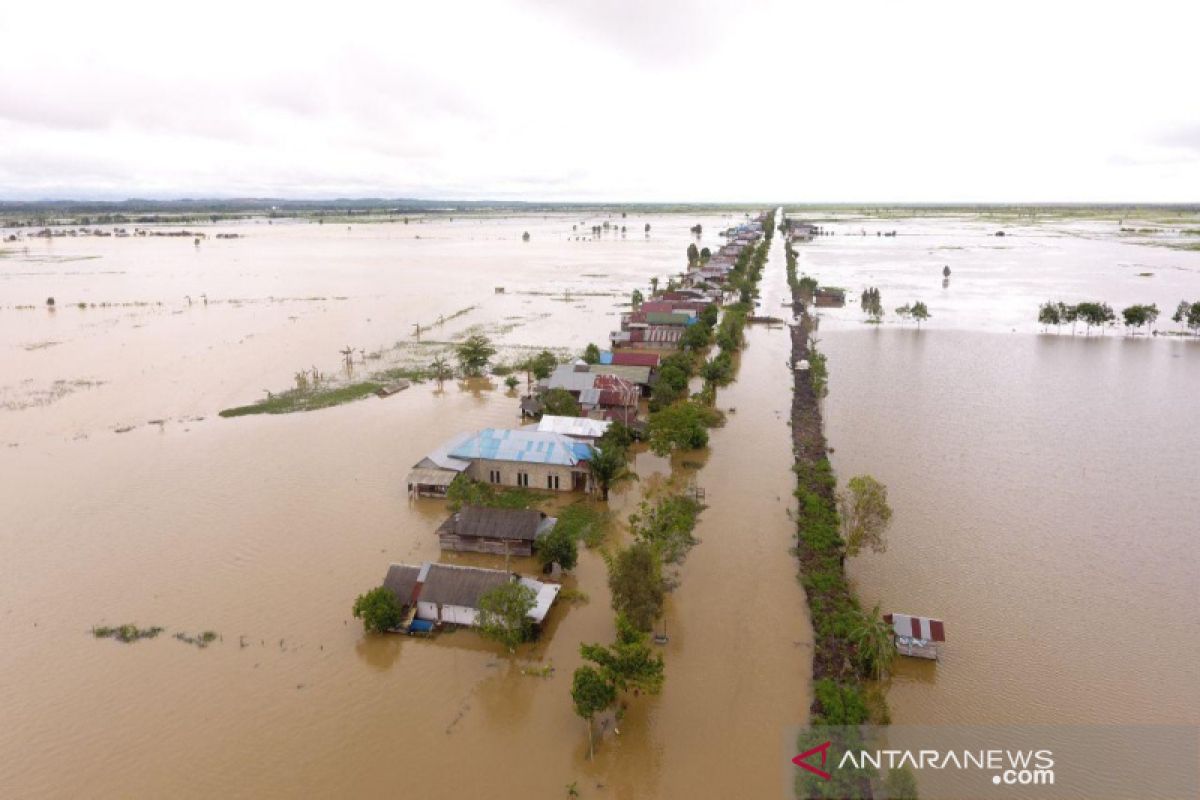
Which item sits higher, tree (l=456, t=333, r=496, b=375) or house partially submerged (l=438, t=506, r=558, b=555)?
tree (l=456, t=333, r=496, b=375)

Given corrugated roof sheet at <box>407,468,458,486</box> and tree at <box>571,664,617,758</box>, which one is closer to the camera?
tree at <box>571,664,617,758</box>

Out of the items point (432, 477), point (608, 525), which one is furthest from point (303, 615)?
point (608, 525)

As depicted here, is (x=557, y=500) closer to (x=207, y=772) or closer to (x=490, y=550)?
(x=490, y=550)

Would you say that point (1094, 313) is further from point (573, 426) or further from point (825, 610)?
point (825, 610)

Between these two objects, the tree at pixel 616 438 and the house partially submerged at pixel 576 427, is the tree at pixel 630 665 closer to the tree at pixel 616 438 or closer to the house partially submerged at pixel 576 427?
the tree at pixel 616 438

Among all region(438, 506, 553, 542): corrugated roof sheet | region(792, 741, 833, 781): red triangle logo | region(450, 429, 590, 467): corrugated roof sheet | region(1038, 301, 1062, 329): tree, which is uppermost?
region(1038, 301, 1062, 329): tree

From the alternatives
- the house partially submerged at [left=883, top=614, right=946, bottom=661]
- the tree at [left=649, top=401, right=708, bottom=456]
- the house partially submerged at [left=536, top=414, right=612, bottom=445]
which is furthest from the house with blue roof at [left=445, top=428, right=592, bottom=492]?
the house partially submerged at [left=883, top=614, right=946, bottom=661]

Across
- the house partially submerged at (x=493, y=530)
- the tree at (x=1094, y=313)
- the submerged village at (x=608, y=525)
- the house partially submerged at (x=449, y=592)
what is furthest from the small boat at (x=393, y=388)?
the tree at (x=1094, y=313)

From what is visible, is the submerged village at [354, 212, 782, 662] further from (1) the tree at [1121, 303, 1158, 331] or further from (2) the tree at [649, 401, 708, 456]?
(1) the tree at [1121, 303, 1158, 331]
